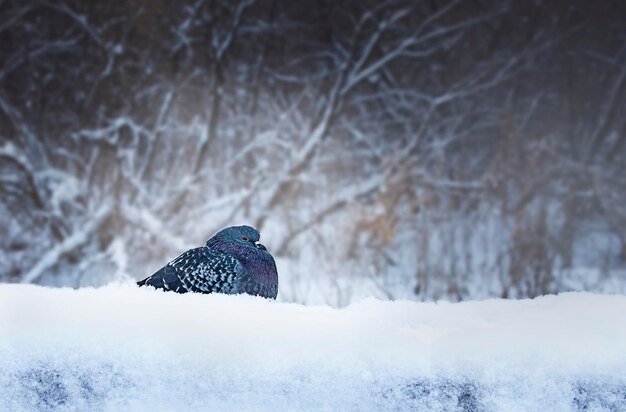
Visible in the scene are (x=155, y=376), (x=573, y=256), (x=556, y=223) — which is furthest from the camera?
(x=556, y=223)

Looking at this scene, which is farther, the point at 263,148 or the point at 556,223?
the point at 263,148

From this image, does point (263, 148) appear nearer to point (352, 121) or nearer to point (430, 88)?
point (352, 121)

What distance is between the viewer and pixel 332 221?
7051 mm

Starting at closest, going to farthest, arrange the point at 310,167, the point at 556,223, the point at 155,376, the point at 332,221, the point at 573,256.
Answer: the point at 155,376 < the point at 573,256 < the point at 556,223 < the point at 332,221 < the point at 310,167

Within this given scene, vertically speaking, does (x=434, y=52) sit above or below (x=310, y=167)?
above

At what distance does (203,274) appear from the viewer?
1.60 m

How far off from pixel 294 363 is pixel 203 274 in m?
0.77

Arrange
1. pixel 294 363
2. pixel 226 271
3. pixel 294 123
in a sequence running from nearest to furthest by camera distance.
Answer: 1. pixel 294 363
2. pixel 226 271
3. pixel 294 123

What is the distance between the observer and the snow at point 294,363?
85 cm

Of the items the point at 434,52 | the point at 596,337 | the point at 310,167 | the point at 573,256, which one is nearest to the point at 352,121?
the point at 310,167

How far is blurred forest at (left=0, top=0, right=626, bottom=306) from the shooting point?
278 inches

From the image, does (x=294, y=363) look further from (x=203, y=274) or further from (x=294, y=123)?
(x=294, y=123)

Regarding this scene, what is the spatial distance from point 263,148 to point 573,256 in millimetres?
3227

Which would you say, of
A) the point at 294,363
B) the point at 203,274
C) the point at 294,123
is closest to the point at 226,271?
the point at 203,274
